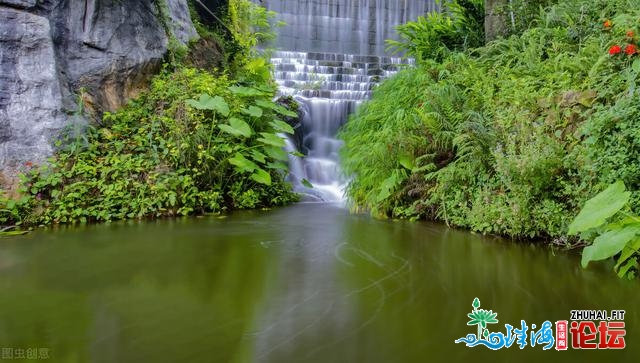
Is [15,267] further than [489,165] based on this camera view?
No

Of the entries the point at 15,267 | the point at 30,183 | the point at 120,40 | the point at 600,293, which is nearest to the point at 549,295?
the point at 600,293

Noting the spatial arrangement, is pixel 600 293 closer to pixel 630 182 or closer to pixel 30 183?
pixel 630 182

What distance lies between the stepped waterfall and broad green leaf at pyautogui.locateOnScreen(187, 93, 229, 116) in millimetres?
1850

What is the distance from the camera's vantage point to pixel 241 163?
6.30 meters

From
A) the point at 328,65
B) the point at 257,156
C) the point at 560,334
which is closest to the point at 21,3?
the point at 257,156

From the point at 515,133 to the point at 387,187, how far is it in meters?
1.56

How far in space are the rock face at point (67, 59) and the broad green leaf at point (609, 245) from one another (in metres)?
5.87

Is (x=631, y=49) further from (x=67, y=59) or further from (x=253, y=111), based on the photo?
(x=67, y=59)

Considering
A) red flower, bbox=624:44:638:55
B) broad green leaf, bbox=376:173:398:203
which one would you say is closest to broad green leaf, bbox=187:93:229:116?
broad green leaf, bbox=376:173:398:203

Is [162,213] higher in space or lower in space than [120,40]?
lower

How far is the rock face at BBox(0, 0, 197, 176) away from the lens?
19.1 ft

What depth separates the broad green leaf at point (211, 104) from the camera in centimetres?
638

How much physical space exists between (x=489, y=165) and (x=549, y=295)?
231 cm

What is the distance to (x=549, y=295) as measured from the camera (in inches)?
113
